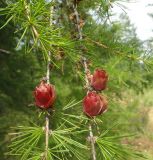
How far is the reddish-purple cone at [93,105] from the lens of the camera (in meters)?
1.34

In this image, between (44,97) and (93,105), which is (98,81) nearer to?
(93,105)

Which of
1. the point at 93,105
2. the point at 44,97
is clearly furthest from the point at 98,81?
the point at 44,97

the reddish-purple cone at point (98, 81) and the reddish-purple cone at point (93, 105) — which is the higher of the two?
the reddish-purple cone at point (98, 81)

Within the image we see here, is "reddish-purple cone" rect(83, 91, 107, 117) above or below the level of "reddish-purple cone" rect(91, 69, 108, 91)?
below

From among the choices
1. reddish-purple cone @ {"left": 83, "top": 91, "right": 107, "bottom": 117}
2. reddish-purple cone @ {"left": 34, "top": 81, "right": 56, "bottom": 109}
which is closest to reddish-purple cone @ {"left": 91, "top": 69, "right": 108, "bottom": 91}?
reddish-purple cone @ {"left": 83, "top": 91, "right": 107, "bottom": 117}

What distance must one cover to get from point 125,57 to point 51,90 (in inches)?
24.6

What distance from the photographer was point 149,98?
21516mm

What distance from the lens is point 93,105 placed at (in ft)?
4.39

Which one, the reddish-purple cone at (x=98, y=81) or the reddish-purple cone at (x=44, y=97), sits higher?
the reddish-purple cone at (x=98, y=81)

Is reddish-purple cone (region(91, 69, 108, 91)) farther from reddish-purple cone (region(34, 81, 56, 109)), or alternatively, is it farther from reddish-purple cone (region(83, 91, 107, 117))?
reddish-purple cone (region(34, 81, 56, 109))

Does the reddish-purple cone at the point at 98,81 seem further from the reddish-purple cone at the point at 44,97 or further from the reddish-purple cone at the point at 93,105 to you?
the reddish-purple cone at the point at 44,97

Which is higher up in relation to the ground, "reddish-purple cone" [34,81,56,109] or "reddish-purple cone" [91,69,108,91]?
"reddish-purple cone" [91,69,108,91]

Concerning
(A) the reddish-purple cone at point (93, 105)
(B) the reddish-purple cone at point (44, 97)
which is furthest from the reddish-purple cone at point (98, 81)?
(B) the reddish-purple cone at point (44, 97)

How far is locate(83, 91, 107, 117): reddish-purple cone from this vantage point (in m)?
1.34
